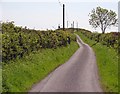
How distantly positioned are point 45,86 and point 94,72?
6710 mm

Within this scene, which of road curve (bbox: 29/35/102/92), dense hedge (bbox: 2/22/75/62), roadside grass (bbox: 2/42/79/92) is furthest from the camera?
dense hedge (bbox: 2/22/75/62)

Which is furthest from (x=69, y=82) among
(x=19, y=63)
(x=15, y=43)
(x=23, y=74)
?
Result: (x=15, y=43)

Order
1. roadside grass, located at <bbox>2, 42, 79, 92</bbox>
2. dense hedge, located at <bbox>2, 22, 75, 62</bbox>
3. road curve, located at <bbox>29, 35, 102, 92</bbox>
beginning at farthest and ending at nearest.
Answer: dense hedge, located at <bbox>2, 22, 75, 62</bbox> → road curve, located at <bbox>29, 35, 102, 92</bbox> → roadside grass, located at <bbox>2, 42, 79, 92</bbox>

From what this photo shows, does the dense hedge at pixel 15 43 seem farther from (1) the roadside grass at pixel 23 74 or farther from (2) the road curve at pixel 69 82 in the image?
(2) the road curve at pixel 69 82

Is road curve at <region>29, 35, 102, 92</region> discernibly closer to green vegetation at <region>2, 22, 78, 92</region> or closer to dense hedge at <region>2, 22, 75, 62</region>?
green vegetation at <region>2, 22, 78, 92</region>

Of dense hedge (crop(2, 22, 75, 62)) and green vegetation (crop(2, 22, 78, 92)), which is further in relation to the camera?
dense hedge (crop(2, 22, 75, 62))

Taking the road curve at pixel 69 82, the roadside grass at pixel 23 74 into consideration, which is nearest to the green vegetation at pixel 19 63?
the roadside grass at pixel 23 74

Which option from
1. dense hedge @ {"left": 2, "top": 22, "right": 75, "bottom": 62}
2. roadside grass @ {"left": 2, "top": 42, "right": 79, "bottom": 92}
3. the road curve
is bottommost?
the road curve

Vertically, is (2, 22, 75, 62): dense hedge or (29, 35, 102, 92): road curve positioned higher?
(2, 22, 75, 62): dense hedge

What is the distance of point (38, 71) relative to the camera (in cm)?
2067

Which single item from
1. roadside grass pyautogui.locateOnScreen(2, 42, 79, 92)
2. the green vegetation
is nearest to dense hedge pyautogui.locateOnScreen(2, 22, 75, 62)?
the green vegetation

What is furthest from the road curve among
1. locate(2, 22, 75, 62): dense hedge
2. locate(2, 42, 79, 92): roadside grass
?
locate(2, 22, 75, 62): dense hedge

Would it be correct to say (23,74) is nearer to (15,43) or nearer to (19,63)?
(19,63)

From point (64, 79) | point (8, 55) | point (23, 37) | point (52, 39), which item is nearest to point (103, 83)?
point (64, 79)
